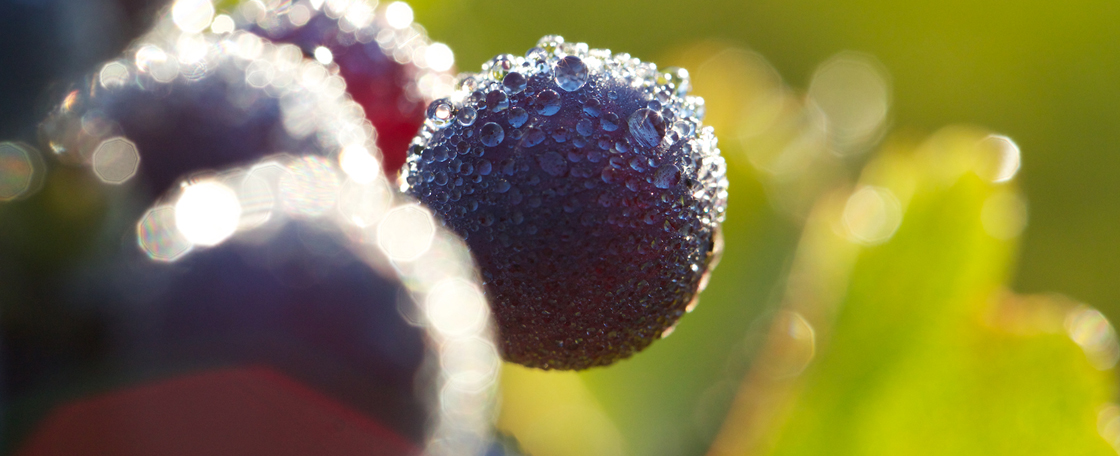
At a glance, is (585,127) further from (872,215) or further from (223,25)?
(872,215)

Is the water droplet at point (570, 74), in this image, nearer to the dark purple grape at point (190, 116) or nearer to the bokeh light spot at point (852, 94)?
the dark purple grape at point (190, 116)

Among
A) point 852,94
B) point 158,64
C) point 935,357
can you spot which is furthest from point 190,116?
point 852,94

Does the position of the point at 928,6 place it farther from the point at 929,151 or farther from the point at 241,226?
the point at 241,226

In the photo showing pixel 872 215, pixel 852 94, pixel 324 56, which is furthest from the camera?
pixel 852 94

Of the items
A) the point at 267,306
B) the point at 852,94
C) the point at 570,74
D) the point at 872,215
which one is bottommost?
the point at 267,306

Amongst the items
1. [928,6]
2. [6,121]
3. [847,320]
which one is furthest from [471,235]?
[928,6]

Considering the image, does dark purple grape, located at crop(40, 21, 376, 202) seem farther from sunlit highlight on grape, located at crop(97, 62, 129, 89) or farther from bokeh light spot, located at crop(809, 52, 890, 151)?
bokeh light spot, located at crop(809, 52, 890, 151)

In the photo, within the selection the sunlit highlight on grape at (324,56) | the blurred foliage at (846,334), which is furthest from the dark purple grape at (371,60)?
the blurred foliage at (846,334)
